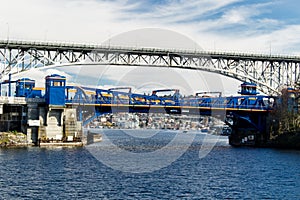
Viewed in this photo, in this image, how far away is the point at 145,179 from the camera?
5672 centimetres

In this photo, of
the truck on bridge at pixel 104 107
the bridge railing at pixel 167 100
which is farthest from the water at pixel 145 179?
the bridge railing at pixel 167 100

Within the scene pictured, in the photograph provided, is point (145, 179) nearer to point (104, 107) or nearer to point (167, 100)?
point (104, 107)

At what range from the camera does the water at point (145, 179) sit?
156 ft

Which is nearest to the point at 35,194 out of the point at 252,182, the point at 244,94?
the point at 252,182

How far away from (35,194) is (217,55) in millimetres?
75973

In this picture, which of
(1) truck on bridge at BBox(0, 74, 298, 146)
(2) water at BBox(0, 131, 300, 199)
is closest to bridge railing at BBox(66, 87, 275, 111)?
(1) truck on bridge at BBox(0, 74, 298, 146)

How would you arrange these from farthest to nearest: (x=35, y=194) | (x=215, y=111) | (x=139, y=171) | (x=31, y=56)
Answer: (x=215, y=111) < (x=31, y=56) < (x=139, y=171) < (x=35, y=194)

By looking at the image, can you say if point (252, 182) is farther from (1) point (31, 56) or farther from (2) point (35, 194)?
(1) point (31, 56)

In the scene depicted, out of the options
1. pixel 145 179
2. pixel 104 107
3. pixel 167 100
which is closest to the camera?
pixel 145 179

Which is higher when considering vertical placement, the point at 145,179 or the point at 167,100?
the point at 167,100

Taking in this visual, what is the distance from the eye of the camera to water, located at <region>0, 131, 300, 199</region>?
47.5 m

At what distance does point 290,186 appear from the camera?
2148 inches

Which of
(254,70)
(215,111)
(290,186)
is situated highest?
(254,70)

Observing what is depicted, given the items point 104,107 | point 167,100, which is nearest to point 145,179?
point 104,107
